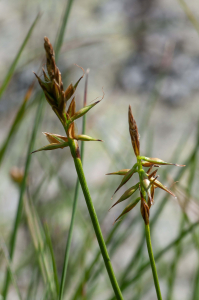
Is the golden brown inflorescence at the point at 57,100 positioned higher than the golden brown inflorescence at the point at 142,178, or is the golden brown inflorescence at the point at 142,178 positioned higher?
the golden brown inflorescence at the point at 57,100

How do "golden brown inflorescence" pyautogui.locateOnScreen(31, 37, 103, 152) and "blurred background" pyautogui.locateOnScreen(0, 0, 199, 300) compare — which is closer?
"golden brown inflorescence" pyautogui.locateOnScreen(31, 37, 103, 152)

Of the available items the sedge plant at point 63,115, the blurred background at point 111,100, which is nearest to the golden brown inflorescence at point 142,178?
the sedge plant at point 63,115

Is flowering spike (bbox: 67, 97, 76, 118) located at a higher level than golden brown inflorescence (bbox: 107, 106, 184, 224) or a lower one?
higher

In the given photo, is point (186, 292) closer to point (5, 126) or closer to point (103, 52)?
point (5, 126)

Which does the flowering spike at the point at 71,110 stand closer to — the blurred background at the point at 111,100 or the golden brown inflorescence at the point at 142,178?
the golden brown inflorescence at the point at 142,178

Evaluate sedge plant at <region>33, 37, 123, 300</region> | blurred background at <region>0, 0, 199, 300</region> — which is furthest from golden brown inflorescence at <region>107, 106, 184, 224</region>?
blurred background at <region>0, 0, 199, 300</region>

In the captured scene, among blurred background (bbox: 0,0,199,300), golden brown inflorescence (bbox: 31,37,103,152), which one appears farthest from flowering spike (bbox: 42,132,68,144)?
blurred background (bbox: 0,0,199,300)

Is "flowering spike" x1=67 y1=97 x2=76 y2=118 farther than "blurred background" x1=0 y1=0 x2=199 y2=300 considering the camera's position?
No

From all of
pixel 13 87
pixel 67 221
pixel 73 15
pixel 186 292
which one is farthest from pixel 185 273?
pixel 73 15

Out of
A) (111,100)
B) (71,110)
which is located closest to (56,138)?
(71,110)

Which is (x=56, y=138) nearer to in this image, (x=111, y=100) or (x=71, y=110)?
(x=71, y=110)

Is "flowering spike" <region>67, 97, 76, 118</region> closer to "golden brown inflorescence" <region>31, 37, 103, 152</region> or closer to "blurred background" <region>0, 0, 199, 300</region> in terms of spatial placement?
"golden brown inflorescence" <region>31, 37, 103, 152</region>
